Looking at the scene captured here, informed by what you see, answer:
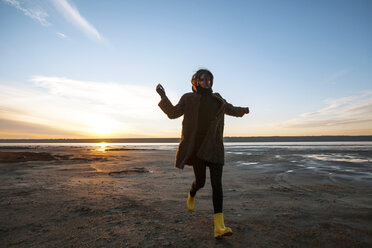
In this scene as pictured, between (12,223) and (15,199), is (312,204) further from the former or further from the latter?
(15,199)

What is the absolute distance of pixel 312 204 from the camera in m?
4.07

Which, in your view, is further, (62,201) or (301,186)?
(301,186)

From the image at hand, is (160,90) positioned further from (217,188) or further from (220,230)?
(220,230)

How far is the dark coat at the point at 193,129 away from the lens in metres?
2.93

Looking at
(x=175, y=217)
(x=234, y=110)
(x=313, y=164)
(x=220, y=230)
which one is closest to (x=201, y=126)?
(x=234, y=110)

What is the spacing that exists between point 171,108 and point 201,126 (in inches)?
17.9

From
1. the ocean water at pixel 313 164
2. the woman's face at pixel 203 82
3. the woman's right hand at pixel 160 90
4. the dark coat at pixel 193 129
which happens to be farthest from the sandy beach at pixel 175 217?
the ocean water at pixel 313 164

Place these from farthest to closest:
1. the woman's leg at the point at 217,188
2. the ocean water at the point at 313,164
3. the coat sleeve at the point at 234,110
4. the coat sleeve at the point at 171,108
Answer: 1. the ocean water at the point at 313,164
2. the coat sleeve at the point at 234,110
3. the coat sleeve at the point at 171,108
4. the woman's leg at the point at 217,188

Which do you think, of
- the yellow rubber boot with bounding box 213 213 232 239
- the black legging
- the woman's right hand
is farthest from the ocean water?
the woman's right hand

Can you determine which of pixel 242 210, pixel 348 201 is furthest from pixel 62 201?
pixel 348 201

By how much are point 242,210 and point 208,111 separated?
185 centimetres

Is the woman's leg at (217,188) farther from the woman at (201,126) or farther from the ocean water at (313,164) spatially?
the ocean water at (313,164)

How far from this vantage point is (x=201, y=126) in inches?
119

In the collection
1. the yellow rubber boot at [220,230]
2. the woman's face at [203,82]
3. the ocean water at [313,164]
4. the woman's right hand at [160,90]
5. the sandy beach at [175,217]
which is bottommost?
the ocean water at [313,164]
